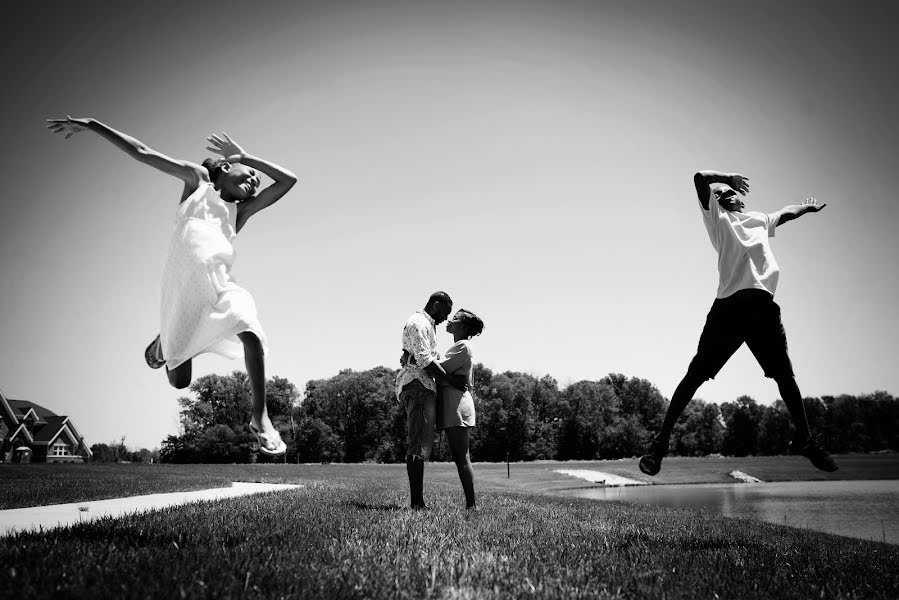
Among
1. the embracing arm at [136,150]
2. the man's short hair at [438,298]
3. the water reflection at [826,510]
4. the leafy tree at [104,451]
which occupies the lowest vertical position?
the leafy tree at [104,451]

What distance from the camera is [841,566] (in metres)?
4.42

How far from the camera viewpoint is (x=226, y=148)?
14.2 feet

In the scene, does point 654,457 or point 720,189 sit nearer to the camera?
point 654,457

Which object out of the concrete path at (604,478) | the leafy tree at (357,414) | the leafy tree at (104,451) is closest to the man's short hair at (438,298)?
the concrete path at (604,478)

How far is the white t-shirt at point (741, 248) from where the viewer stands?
4930mm

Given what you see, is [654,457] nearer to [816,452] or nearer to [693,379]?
[693,379]

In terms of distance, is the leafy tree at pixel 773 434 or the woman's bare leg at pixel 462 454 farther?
the leafy tree at pixel 773 434

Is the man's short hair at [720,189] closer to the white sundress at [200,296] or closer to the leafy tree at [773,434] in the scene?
the white sundress at [200,296]

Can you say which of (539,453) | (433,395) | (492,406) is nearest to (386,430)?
(492,406)

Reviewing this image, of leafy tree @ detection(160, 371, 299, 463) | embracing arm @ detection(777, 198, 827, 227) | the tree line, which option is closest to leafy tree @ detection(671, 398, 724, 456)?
the tree line

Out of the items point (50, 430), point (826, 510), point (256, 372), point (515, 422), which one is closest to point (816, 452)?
point (256, 372)

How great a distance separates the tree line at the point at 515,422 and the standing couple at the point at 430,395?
64183mm

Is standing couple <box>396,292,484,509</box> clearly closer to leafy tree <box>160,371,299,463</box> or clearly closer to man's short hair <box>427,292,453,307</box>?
man's short hair <box>427,292,453,307</box>

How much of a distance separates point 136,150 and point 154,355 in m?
1.56
